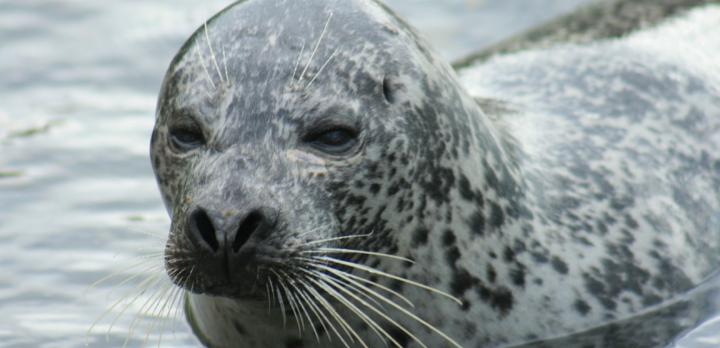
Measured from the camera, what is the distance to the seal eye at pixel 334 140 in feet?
21.5

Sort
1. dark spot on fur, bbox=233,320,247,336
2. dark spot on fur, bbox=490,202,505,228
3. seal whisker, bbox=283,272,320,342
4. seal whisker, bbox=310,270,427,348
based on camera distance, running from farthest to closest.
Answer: dark spot on fur, bbox=490,202,505,228 → dark spot on fur, bbox=233,320,247,336 → seal whisker, bbox=310,270,427,348 → seal whisker, bbox=283,272,320,342

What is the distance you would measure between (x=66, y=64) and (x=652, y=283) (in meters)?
5.48

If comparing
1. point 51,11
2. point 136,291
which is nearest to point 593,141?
point 136,291

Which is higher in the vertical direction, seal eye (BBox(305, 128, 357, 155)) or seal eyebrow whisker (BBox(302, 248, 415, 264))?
seal eye (BBox(305, 128, 357, 155))

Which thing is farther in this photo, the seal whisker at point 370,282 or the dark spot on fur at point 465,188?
the dark spot on fur at point 465,188

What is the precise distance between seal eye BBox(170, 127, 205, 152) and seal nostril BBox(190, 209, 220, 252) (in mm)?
538

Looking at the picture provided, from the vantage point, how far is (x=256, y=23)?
6871mm

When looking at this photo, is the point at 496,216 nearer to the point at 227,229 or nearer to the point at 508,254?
the point at 508,254

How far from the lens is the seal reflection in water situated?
6340 millimetres

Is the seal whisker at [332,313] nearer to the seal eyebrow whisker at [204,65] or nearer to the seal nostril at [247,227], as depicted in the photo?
the seal nostril at [247,227]

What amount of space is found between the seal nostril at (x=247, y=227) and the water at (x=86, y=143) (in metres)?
1.02

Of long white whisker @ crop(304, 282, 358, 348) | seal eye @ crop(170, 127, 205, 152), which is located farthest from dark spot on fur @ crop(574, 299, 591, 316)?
seal eye @ crop(170, 127, 205, 152)

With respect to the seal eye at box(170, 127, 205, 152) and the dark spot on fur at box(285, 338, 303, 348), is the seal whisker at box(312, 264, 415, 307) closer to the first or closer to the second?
the dark spot on fur at box(285, 338, 303, 348)

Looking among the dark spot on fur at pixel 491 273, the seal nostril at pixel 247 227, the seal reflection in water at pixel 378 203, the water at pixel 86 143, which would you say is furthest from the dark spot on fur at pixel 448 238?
the water at pixel 86 143
